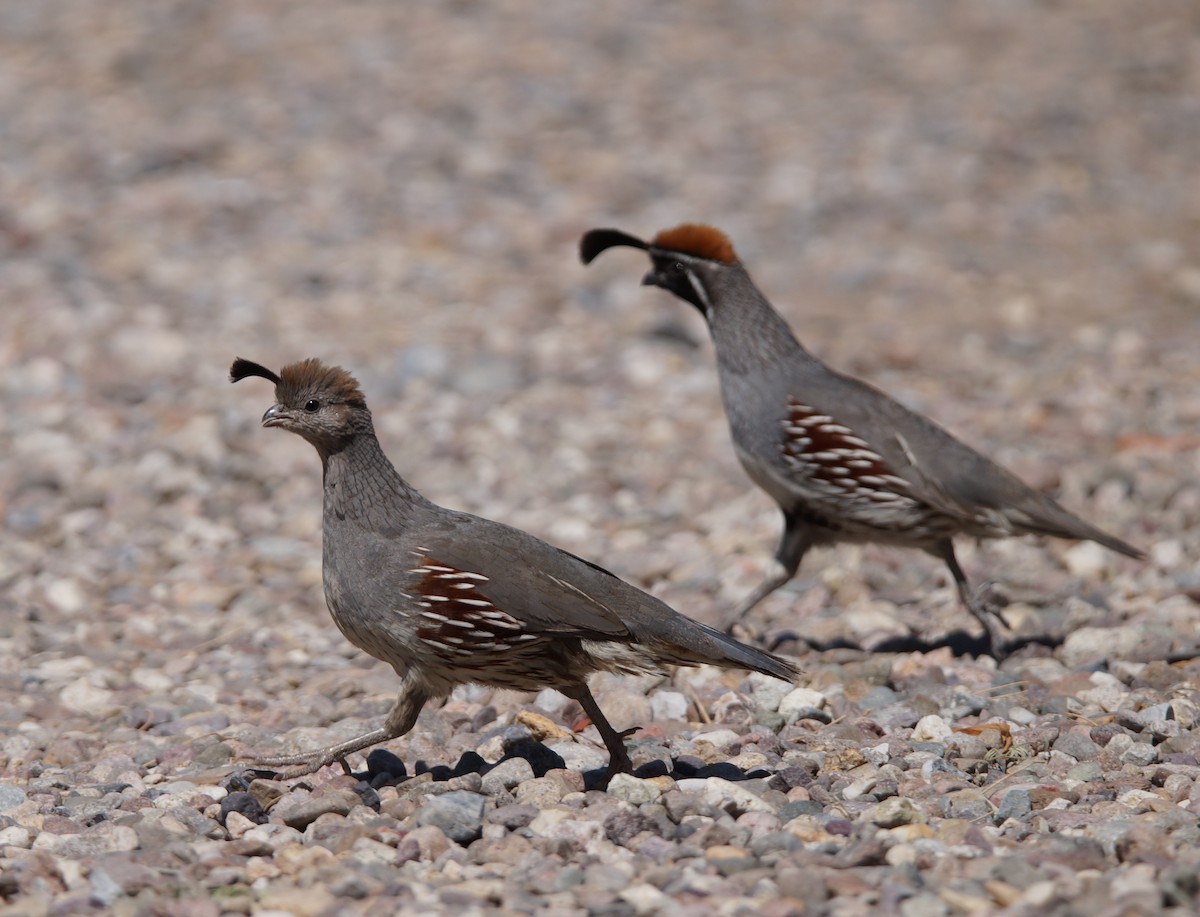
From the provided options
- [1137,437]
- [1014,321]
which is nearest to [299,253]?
[1014,321]

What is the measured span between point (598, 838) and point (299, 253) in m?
8.81

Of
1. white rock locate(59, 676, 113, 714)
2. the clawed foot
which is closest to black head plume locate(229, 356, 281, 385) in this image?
white rock locate(59, 676, 113, 714)

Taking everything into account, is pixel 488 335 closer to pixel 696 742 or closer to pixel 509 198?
pixel 509 198

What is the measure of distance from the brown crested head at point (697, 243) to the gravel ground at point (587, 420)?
1.67 m

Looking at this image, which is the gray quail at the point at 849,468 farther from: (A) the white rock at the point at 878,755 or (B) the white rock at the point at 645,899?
(B) the white rock at the point at 645,899

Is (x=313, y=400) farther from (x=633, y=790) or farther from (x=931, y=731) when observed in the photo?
(x=931, y=731)

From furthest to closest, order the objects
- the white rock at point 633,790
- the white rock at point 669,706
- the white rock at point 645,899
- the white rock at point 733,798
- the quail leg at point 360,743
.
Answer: the white rock at point 669,706, the quail leg at point 360,743, the white rock at point 633,790, the white rock at point 733,798, the white rock at point 645,899

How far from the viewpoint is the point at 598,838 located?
509 cm

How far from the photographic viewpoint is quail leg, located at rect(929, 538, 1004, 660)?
7.49 m

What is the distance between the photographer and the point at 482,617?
18.8 ft

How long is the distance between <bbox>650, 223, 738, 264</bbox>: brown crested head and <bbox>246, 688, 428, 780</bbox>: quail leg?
3.28 m

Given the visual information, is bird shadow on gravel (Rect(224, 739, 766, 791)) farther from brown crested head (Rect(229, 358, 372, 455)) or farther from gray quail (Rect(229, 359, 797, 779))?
brown crested head (Rect(229, 358, 372, 455))

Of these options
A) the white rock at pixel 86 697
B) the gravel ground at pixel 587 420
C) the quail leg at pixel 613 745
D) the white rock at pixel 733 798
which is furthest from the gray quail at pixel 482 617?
the white rock at pixel 86 697

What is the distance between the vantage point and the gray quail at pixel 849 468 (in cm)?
773
